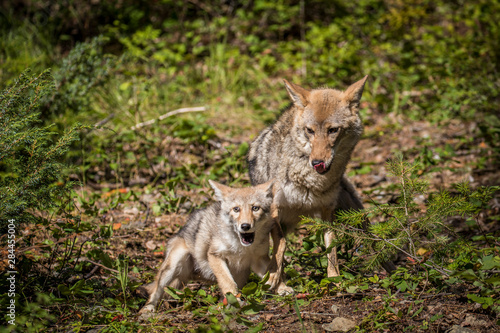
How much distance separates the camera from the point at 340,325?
3230 millimetres

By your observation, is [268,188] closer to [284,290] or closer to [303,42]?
[284,290]

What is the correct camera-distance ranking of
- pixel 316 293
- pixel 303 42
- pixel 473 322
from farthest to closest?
1. pixel 303 42
2. pixel 316 293
3. pixel 473 322

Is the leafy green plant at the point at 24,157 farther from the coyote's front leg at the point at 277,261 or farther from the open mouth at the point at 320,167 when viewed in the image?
the open mouth at the point at 320,167

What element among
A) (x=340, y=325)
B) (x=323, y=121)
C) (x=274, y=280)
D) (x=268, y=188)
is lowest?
(x=274, y=280)

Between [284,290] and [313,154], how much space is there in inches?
Answer: 51.2

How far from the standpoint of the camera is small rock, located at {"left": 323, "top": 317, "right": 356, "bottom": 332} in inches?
126

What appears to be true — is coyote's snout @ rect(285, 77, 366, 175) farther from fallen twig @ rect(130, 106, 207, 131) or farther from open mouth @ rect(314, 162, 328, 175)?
fallen twig @ rect(130, 106, 207, 131)

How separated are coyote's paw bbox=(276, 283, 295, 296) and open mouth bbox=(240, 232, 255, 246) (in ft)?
1.91

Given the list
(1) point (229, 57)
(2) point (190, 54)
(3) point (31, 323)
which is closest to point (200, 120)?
(1) point (229, 57)

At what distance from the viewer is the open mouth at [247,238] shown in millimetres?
3818

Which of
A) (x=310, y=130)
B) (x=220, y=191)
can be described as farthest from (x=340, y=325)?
(x=310, y=130)

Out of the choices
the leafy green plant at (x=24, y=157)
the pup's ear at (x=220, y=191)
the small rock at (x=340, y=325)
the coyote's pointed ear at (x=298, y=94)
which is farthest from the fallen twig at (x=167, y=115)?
the small rock at (x=340, y=325)

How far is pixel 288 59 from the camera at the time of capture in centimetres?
1045

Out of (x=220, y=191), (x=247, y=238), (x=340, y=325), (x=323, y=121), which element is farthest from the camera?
(x=220, y=191)
